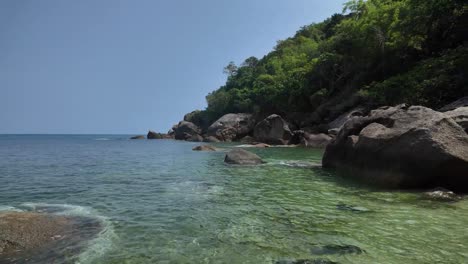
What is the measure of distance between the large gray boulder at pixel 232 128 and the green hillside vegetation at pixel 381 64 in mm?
3686

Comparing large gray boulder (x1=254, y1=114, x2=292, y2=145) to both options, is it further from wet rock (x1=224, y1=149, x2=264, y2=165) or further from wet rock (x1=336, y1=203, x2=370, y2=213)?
wet rock (x1=336, y1=203, x2=370, y2=213)

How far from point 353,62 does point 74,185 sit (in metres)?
41.2

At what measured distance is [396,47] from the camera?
123ft

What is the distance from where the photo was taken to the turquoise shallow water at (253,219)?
5.74m

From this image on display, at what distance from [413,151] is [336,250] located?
6886mm

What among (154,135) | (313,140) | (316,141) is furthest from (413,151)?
(154,135)

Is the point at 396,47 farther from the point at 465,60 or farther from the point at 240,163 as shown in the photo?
the point at 240,163

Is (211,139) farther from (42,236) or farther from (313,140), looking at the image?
(42,236)

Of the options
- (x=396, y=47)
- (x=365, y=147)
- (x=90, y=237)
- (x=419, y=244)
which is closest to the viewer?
(x=419, y=244)

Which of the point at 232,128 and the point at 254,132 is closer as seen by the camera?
the point at 254,132

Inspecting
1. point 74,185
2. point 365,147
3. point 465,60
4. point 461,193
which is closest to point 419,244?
point 461,193

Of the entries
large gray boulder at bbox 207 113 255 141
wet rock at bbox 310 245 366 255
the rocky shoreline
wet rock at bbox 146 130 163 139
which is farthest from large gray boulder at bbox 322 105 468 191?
wet rock at bbox 146 130 163 139

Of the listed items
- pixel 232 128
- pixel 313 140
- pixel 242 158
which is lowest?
pixel 242 158

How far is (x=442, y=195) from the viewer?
10047mm
